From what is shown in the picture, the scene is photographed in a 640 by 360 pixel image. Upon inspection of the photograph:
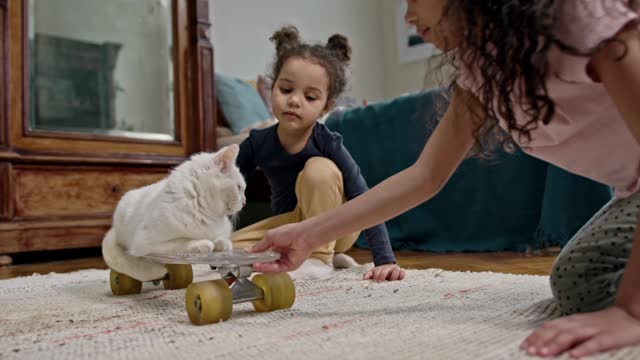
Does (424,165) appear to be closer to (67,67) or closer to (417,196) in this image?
(417,196)

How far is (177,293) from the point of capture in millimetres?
1036

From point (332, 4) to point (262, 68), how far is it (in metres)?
0.88

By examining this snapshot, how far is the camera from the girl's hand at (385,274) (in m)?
1.15

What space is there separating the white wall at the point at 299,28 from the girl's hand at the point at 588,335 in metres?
2.74

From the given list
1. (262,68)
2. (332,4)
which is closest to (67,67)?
(262,68)

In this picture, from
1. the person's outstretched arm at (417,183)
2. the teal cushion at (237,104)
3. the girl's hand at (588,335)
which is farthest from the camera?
the teal cushion at (237,104)

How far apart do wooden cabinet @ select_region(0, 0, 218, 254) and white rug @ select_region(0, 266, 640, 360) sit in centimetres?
80

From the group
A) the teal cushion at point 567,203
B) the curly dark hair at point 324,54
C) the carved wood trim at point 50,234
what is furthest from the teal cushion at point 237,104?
the teal cushion at point 567,203

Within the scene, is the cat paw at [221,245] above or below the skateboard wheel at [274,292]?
above

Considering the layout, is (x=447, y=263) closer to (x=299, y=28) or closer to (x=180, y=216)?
(x=180, y=216)

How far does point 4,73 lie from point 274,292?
1.42 metres

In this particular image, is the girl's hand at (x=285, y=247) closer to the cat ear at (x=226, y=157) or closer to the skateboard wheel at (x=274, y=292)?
the skateboard wheel at (x=274, y=292)

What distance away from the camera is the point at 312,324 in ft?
2.38

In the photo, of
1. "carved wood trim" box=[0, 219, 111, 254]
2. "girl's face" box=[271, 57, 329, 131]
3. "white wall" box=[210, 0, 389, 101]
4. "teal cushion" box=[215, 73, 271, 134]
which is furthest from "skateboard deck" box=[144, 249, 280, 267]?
"white wall" box=[210, 0, 389, 101]
